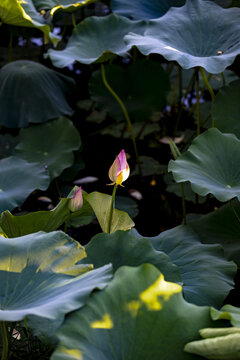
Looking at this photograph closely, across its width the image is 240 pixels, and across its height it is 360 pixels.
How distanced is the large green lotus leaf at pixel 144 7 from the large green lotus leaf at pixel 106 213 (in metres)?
1.36

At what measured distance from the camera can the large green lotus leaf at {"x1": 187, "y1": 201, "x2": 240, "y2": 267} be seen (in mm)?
1885

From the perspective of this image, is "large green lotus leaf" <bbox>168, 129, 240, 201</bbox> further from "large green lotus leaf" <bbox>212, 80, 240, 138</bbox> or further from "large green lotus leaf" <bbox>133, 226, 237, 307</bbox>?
"large green lotus leaf" <bbox>212, 80, 240, 138</bbox>

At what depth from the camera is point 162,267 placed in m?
1.35

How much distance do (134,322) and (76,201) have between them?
→ 507 millimetres

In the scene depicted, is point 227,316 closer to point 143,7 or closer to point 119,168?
point 119,168

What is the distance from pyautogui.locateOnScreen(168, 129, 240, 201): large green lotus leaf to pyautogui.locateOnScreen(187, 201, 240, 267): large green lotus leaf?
264mm

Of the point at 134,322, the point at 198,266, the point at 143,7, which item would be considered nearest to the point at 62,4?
the point at 143,7

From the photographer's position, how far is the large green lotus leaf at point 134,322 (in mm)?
1041

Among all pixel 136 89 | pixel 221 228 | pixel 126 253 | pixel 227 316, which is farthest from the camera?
pixel 136 89

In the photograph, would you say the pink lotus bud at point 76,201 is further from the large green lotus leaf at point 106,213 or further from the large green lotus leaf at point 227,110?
the large green lotus leaf at point 227,110

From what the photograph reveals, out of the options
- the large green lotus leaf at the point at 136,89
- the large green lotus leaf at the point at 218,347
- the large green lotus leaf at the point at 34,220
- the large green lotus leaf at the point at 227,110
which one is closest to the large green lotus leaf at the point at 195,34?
the large green lotus leaf at the point at 227,110

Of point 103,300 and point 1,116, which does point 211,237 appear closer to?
point 103,300

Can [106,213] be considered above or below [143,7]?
below

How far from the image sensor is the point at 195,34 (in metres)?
2.12
